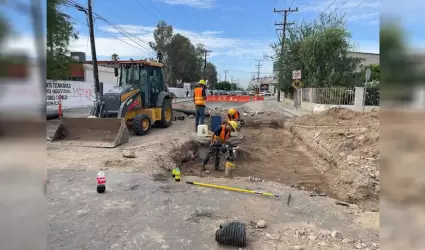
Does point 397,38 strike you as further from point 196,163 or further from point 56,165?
point 196,163

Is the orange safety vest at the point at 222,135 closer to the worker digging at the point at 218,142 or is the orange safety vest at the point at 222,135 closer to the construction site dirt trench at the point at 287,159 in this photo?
the worker digging at the point at 218,142

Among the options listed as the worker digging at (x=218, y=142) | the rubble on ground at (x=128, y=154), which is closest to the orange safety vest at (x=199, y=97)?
the worker digging at (x=218, y=142)

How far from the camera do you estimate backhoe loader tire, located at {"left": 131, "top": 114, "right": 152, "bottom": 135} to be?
10.7 meters

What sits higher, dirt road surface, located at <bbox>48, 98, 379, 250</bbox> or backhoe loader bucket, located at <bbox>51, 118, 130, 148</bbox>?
backhoe loader bucket, located at <bbox>51, 118, 130, 148</bbox>

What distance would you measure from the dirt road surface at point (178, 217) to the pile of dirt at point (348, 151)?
0.90 m

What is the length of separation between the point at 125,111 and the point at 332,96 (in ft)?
43.6

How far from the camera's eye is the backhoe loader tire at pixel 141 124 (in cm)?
1067

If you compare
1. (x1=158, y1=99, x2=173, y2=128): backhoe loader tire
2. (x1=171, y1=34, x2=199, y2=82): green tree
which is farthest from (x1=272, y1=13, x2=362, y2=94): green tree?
(x1=171, y1=34, x2=199, y2=82): green tree

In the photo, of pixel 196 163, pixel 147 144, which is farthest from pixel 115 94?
pixel 196 163

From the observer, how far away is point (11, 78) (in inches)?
29.9

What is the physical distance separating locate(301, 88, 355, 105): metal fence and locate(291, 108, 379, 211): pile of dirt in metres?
3.44

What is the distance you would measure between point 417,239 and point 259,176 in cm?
716

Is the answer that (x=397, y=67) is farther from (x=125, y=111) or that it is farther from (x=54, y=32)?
(x=125, y=111)

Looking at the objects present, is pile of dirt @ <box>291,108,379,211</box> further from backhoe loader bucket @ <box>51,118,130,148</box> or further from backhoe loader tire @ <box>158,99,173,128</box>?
backhoe loader bucket @ <box>51,118,130,148</box>
